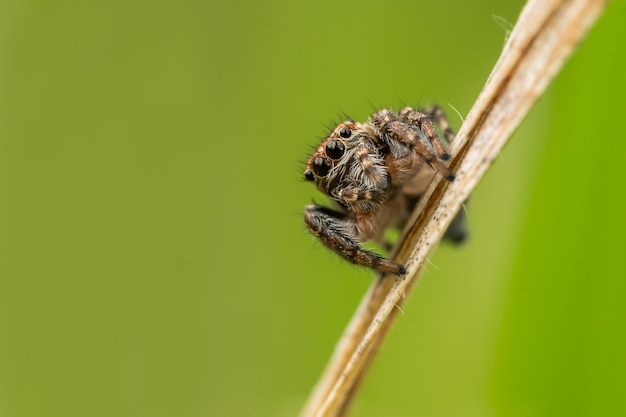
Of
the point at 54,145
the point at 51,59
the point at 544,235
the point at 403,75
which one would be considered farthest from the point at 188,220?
the point at 544,235

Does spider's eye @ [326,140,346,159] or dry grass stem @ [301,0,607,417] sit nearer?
dry grass stem @ [301,0,607,417]

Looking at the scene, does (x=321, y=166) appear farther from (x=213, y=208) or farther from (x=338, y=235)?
(x=213, y=208)

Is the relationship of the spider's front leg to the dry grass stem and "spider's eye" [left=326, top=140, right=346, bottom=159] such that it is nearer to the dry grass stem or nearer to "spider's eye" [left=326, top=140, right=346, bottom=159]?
the dry grass stem

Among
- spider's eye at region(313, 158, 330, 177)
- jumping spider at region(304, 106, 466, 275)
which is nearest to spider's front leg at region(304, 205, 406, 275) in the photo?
jumping spider at region(304, 106, 466, 275)

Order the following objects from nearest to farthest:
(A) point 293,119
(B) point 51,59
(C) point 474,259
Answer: (C) point 474,259
(A) point 293,119
(B) point 51,59

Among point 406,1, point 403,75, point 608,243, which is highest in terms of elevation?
point 406,1

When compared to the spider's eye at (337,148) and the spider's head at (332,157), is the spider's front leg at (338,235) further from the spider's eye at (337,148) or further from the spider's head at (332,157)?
the spider's eye at (337,148)

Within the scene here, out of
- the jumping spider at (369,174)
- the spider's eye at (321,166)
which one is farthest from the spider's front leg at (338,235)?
the spider's eye at (321,166)

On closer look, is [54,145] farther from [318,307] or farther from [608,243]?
[608,243]
